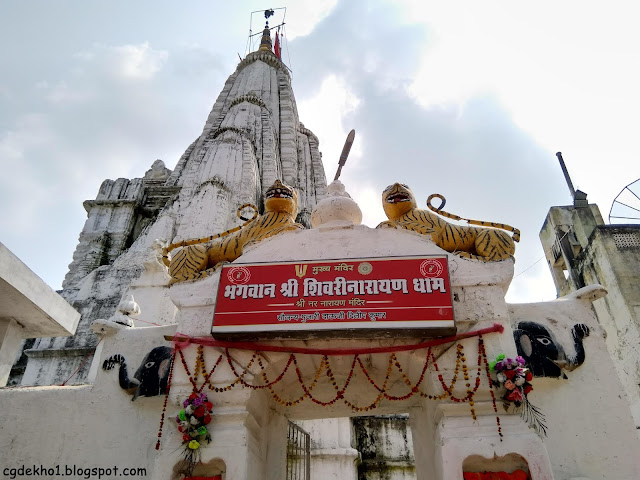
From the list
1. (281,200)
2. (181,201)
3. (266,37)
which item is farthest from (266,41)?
(281,200)

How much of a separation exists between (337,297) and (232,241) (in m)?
2.05

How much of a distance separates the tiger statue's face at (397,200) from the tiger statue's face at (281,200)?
1389mm

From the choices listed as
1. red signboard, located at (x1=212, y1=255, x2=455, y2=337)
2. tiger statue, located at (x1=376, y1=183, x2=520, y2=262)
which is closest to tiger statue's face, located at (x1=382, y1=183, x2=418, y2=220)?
tiger statue, located at (x1=376, y1=183, x2=520, y2=262)

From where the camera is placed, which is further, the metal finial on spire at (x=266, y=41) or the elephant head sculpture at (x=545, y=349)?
the metal finial on spire at (x=266, y=41)

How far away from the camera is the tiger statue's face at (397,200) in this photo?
672cm

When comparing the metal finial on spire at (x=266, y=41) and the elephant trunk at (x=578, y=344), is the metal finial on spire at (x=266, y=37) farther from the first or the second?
the elephant trunk at (x=578, y=344)

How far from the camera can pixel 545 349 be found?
19.1 ft

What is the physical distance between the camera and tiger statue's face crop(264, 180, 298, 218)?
703cm

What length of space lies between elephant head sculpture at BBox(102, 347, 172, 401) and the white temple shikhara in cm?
2

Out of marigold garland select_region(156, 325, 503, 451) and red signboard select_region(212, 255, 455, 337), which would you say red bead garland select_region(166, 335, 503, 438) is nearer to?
marigold garland select_region(156, 325, 503, 451)

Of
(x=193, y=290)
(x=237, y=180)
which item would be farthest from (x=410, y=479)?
(x=237, y=180)

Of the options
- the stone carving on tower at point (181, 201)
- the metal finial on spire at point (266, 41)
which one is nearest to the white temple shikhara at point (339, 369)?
the stone carving on tower at point (181, 201)

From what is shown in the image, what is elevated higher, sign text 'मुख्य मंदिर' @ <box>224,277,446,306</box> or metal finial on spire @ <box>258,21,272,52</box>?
metal finial on spire @ <box>258,21,272,52</box>

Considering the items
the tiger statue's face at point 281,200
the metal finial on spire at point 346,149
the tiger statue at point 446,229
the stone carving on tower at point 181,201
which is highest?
the stone carving on tower at point 181,201
